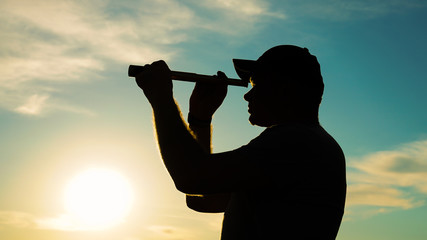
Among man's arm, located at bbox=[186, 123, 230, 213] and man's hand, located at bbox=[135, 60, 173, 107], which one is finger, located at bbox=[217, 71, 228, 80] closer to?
man's arm, located at bbox=[186, 123, 230, 213]

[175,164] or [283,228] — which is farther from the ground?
[175,164]

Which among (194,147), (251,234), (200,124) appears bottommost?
(251,234)

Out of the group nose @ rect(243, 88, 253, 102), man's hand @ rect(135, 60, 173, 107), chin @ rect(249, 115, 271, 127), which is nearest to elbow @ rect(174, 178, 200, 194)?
man's hand @ rect(135, 60, 173, 107)

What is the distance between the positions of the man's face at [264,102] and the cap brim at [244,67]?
Answer: 20cm

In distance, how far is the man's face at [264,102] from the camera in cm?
289

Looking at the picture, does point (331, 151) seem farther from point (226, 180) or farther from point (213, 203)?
point (213, 203)

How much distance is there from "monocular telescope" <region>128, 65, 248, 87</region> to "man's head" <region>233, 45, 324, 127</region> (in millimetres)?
532

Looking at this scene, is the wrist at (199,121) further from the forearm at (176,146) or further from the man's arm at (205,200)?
the forearm at (176,146)

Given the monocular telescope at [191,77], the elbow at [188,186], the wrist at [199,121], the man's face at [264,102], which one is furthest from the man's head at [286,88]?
the wrist at [199,121]

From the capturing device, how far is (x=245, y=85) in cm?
361

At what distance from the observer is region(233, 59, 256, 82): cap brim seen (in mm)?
3240

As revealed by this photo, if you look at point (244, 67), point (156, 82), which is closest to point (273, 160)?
point (156, 82)

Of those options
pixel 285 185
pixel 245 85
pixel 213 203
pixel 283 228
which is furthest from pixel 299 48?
pixel 213 203

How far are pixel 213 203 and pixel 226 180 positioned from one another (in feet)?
5.27
